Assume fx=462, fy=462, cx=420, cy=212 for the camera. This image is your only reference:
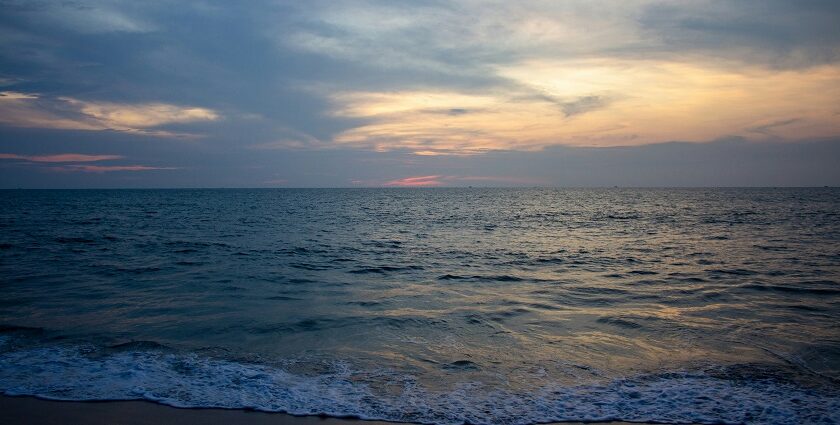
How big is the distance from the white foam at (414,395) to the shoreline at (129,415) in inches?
6.3

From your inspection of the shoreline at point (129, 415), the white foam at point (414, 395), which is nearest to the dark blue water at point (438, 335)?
the white foam at point (414, 395)

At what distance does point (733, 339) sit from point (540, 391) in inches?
222

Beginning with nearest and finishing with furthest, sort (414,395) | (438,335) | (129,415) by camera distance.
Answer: (129,415) → (414,395) → (438,335)

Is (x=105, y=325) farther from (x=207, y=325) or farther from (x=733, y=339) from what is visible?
(x=733, y=339)

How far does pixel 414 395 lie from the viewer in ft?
24.2

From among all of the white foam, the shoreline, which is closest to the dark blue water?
the white foam

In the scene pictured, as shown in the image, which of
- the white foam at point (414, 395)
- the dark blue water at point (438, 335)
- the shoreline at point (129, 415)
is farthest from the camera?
the dark blue water at point (438, 335)

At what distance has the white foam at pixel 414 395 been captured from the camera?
6742 millimetres

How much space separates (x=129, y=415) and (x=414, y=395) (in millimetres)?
4111

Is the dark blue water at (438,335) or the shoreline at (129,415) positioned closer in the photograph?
the shoreline at (129,415)

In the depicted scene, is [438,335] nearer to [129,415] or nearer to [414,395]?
[414,395]

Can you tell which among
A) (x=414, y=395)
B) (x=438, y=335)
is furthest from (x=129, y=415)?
(x=438, y=335)

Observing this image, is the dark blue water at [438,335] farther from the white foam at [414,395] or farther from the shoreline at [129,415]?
the shoreline at [129,415]

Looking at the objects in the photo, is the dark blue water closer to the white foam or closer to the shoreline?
the white foam
